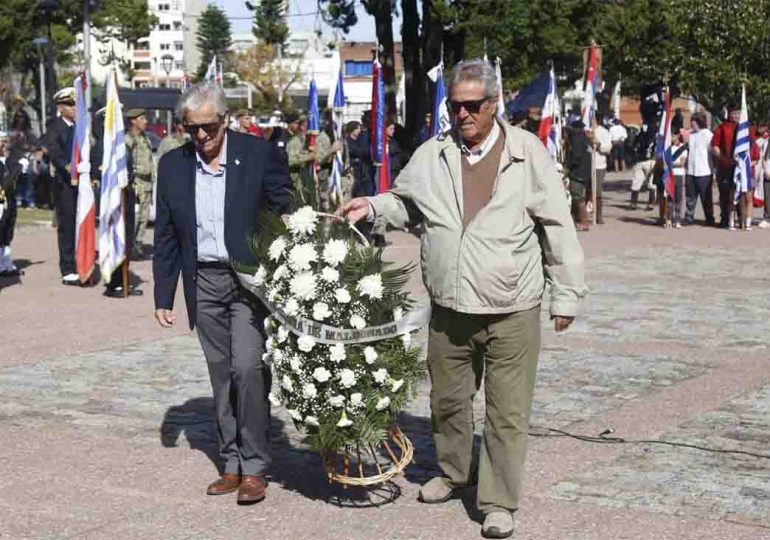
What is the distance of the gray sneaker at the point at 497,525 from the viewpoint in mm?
5641

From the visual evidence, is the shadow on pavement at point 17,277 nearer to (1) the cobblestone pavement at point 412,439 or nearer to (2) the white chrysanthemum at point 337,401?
(1) the cobblestone pavement at point 412,439

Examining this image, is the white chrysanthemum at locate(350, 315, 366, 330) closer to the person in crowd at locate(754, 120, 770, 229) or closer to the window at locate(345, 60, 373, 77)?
the person in crowd at locate(754, 120, 770, 229)

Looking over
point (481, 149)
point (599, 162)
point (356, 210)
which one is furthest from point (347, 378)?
point (599, 162)

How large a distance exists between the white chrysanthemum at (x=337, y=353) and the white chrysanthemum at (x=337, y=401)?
0.49 ft

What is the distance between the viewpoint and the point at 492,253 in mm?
5688

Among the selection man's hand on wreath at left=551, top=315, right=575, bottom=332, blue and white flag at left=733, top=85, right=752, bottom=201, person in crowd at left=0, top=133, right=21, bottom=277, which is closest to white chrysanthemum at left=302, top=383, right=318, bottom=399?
man's hand on wreath at left=551, top=315, right=575, bottom=332

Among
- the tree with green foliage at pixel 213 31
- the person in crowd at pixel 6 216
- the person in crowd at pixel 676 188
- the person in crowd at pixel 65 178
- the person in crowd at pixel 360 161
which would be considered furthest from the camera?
the tree with green foliage at pixel 213 31

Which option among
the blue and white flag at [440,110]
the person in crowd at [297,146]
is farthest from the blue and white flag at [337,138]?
the blue and white flag at [440,110]

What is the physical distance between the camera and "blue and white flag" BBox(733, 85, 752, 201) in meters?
21.8

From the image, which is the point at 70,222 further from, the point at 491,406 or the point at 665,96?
the point at 665,96

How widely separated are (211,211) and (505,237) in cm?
145

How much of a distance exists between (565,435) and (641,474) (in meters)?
0.89

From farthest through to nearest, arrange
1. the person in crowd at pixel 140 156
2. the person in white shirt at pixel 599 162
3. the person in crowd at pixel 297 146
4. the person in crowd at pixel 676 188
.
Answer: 1. the person in white shirt at pixel 599 162
2. the person in crowd at pixel 676 188
3. the person in crowd at pixel 297 146
4. the person in crowd at pixel 140 156

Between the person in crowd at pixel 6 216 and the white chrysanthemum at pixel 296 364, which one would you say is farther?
the person in crowd at pixel 6 216
